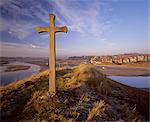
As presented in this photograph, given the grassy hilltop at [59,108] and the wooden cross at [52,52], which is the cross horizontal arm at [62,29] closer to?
the wooden cross at [52,52]

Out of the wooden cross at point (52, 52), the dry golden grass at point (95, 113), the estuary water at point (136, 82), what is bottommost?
the estuary water at point (136, 82)

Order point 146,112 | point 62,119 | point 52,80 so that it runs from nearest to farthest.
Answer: point 62,119 → point 52,80 → point 146,112

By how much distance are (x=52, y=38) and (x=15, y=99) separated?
2434mm

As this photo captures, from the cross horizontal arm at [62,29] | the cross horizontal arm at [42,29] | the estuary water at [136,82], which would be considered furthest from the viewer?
the estuary water at [136,82]

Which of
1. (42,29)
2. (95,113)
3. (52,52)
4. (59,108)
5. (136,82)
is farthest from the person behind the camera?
(136,82)

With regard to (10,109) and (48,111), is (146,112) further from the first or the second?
(10,109)

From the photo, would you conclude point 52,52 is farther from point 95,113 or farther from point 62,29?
point 95,113

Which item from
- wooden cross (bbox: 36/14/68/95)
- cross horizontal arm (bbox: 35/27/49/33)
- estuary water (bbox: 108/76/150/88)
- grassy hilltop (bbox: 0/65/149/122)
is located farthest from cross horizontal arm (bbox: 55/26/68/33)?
estuary water (bbox: 108/76/150/88)

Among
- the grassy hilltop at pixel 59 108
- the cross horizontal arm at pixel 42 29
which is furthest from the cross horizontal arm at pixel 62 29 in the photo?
the grassy hilltop at pixel 59 108

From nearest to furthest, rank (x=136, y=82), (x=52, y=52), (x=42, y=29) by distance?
(x=52, y=52) < (x=42, y=29) < (x=136, y=82)

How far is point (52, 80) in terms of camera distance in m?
6.81

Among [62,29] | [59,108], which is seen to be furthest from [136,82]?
[59,108]

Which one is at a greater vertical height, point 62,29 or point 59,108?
point 62,29

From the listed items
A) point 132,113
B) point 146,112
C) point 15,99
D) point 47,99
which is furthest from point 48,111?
point 146,112
